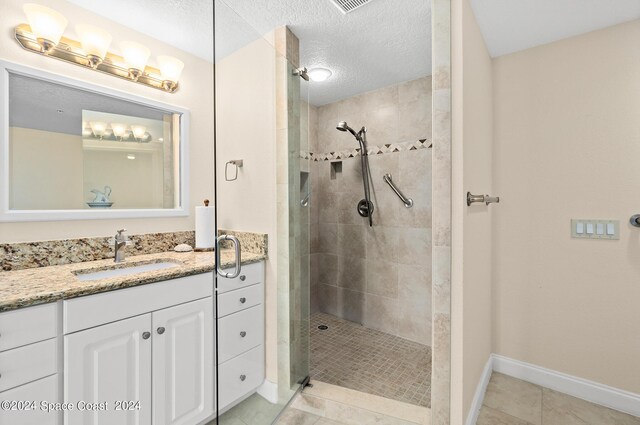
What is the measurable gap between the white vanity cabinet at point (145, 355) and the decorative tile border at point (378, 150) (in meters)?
1.18

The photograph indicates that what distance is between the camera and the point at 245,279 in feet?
5.22

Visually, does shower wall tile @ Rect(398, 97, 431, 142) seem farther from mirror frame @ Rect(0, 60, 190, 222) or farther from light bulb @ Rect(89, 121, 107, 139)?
light bulb @ Rect(89, 121, 107, 139)

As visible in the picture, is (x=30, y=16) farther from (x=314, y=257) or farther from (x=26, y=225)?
(x=314, y=257)

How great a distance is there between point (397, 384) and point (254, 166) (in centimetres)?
166

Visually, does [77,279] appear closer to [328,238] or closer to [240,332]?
[240,332]

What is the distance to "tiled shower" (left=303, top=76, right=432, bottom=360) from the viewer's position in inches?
98.9

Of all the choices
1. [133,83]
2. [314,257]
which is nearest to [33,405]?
[133,83]

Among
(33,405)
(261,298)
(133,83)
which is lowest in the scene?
(33,405)

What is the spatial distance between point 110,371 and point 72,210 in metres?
0.89

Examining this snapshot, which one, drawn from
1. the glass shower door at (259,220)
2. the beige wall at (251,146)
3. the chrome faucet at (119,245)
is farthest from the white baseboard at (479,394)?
the chrome faucet at (119,245)

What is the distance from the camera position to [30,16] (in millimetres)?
1395

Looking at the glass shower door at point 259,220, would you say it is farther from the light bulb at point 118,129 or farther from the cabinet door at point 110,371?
the light bulb at point 118,129

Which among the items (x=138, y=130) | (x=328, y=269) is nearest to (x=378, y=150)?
(x=328, y=269)

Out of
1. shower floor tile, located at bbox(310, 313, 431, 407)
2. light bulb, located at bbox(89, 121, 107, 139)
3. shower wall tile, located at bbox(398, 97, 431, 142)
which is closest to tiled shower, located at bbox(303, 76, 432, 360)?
shower wall tile, located at bbox(398, 97, 431, 142)
